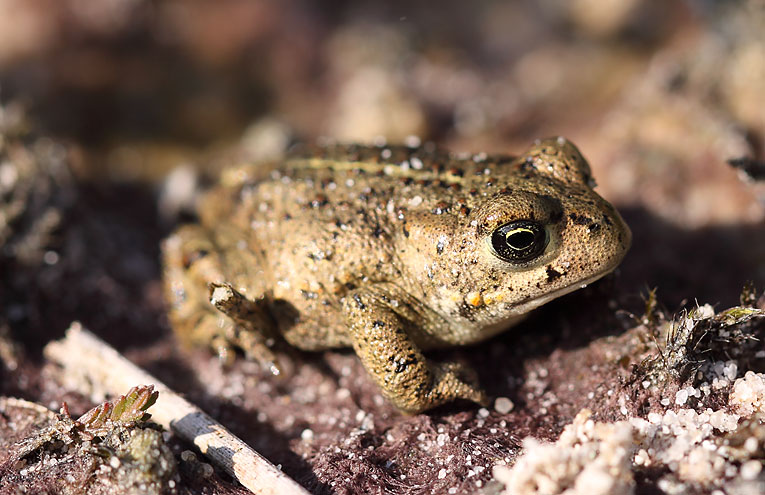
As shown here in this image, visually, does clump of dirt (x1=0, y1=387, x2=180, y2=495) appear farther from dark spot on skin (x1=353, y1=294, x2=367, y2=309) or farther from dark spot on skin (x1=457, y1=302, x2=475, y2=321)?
dark spot on skin (x1=457, y1=302, x2=475, y2=321)

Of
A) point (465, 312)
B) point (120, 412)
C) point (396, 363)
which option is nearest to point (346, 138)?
point (465, 312)

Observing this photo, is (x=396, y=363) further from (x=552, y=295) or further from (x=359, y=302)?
(x=552, y=295)

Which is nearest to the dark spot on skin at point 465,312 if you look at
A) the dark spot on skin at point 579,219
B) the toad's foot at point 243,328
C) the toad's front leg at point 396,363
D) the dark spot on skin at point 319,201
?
the toad's front leg at point 396,363

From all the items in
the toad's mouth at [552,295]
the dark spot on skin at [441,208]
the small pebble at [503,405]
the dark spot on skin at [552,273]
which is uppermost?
the dark spot on skin at [441,208]

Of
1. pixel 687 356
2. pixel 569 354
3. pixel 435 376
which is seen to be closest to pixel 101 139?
pixel 435 376

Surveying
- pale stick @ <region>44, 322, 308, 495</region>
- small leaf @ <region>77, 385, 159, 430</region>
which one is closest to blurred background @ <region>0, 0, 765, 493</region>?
pale stick @ <region>44, 322, 308, 495</region>

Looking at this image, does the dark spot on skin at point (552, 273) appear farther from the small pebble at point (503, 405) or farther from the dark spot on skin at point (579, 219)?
the small pebble at point (503, 405)
